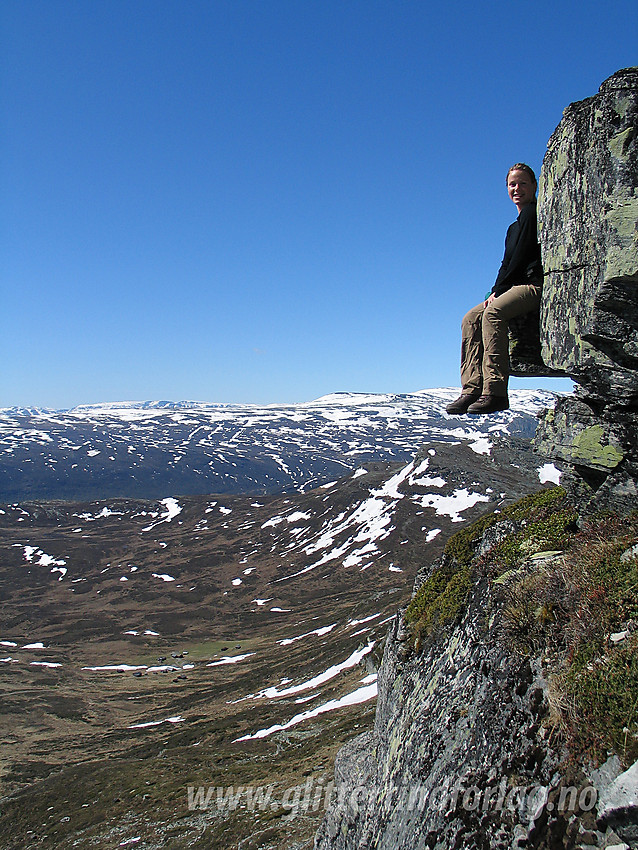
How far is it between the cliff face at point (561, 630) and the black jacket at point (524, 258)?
0.43 metres

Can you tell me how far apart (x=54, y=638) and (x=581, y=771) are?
163 m

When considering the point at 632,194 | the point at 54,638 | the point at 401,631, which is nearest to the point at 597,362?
the point at 632,194

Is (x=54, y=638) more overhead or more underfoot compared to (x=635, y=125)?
more underfoot

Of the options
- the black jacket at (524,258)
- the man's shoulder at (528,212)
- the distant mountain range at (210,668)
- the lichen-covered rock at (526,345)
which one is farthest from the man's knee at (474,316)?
the distant mountain range at (210,668)

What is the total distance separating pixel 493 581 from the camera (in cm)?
1031

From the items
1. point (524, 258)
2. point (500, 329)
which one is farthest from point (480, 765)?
point (524, 258)

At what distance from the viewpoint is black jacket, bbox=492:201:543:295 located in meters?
10.3

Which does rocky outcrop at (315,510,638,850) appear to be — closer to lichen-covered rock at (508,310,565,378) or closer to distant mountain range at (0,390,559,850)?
lichen-covered rock at (508,310,565,378)

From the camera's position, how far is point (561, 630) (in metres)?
7.66

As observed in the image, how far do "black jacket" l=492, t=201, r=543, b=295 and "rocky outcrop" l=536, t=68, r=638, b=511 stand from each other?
0.39 meters

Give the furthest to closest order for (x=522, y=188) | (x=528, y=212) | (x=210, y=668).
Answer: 1. (x=210, y=668)
2. (x=522, y=188)
3. (x=528, y=212)

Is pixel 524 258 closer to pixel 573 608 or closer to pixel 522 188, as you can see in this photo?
pixel 522 188

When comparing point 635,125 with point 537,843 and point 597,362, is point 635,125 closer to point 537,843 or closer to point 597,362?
point 597,362

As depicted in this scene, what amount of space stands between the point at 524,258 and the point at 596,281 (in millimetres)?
2258
